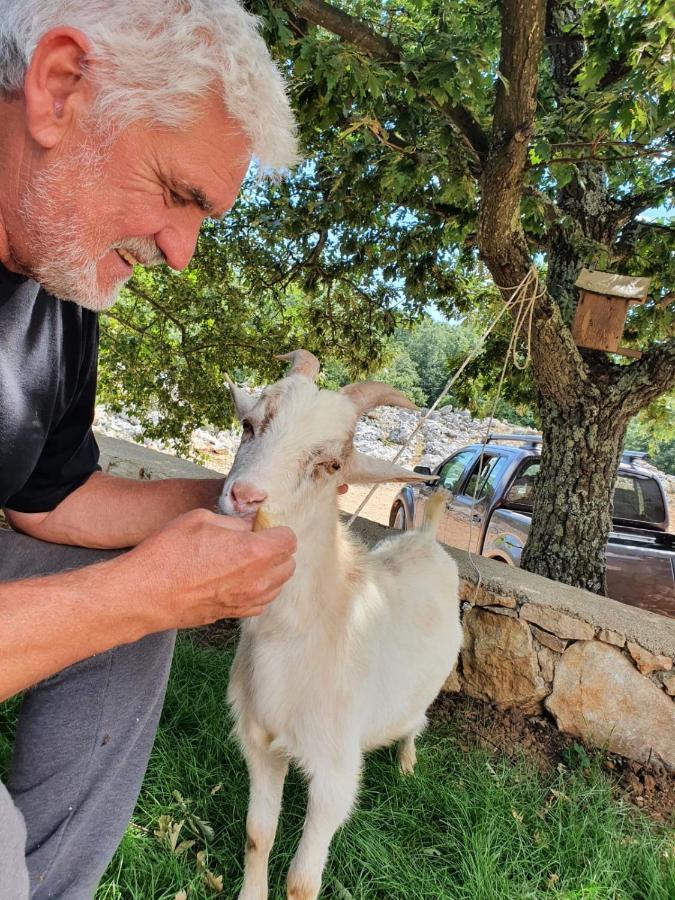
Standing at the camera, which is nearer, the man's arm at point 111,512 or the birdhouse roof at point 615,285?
the man's arm at point 111,512

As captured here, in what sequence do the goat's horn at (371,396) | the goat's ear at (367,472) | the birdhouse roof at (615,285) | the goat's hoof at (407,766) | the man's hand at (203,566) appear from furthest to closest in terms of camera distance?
the birdhouse roof at (615,285), the goat's hoof at (407,766), the goat's horn at (371,396), the goat's ear at (367,472), the man's hand at (203,566)

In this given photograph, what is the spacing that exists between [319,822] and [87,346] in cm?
160

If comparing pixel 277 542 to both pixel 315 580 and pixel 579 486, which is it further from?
pixel 579 486

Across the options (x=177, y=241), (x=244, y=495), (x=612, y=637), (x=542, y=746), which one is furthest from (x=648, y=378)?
(x=177, y=241)

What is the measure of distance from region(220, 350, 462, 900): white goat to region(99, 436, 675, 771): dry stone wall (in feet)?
3.72

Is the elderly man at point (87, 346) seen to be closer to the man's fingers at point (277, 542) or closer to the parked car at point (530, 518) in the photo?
the man's fingers at point (277, 542)

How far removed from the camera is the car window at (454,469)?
8654 mm

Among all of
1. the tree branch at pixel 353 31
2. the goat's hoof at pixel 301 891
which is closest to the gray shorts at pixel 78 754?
the goat's hoof at pixel 301 891

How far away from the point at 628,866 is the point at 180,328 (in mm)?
5744

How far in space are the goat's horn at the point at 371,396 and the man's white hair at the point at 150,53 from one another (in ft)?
3.25

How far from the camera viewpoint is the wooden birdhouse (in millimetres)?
3707

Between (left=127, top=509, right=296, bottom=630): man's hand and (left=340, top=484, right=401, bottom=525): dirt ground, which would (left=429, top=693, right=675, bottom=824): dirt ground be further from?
(left=340, top=484, right=401, bottom=525): dirt ground

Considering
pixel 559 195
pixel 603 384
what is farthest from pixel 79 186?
pixel 559 195

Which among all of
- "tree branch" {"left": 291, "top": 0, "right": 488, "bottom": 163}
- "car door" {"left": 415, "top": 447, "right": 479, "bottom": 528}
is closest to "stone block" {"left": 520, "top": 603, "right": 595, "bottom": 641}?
"tree branch" {"left": 291, "top": 0, "right": 488, "bottom": 163}
